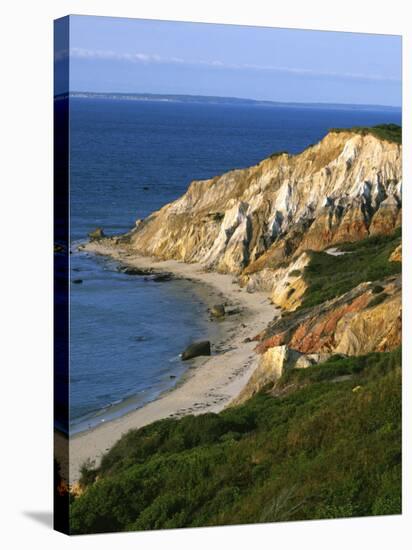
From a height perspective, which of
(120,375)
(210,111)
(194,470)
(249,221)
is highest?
(210,111)

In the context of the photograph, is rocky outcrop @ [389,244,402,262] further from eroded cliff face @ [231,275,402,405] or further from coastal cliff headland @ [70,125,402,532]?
eroded cliff face @ [231,275,402,405]

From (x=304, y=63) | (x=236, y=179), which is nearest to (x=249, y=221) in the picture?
(x=236, y=179)

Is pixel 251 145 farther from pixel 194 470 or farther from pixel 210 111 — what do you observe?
pixel 194 470

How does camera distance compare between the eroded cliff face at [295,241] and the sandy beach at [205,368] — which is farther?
the eroded cliff face at [295,241]

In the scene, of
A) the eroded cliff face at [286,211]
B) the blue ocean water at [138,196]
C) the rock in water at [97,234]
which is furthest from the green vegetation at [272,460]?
the rock in water at [97,234]

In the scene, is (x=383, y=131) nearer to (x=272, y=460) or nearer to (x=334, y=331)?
(x=334, y=331)

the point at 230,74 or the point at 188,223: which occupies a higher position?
the point at 230,74

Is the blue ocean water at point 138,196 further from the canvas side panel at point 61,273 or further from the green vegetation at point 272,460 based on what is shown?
the green vegetation at point 272,460
